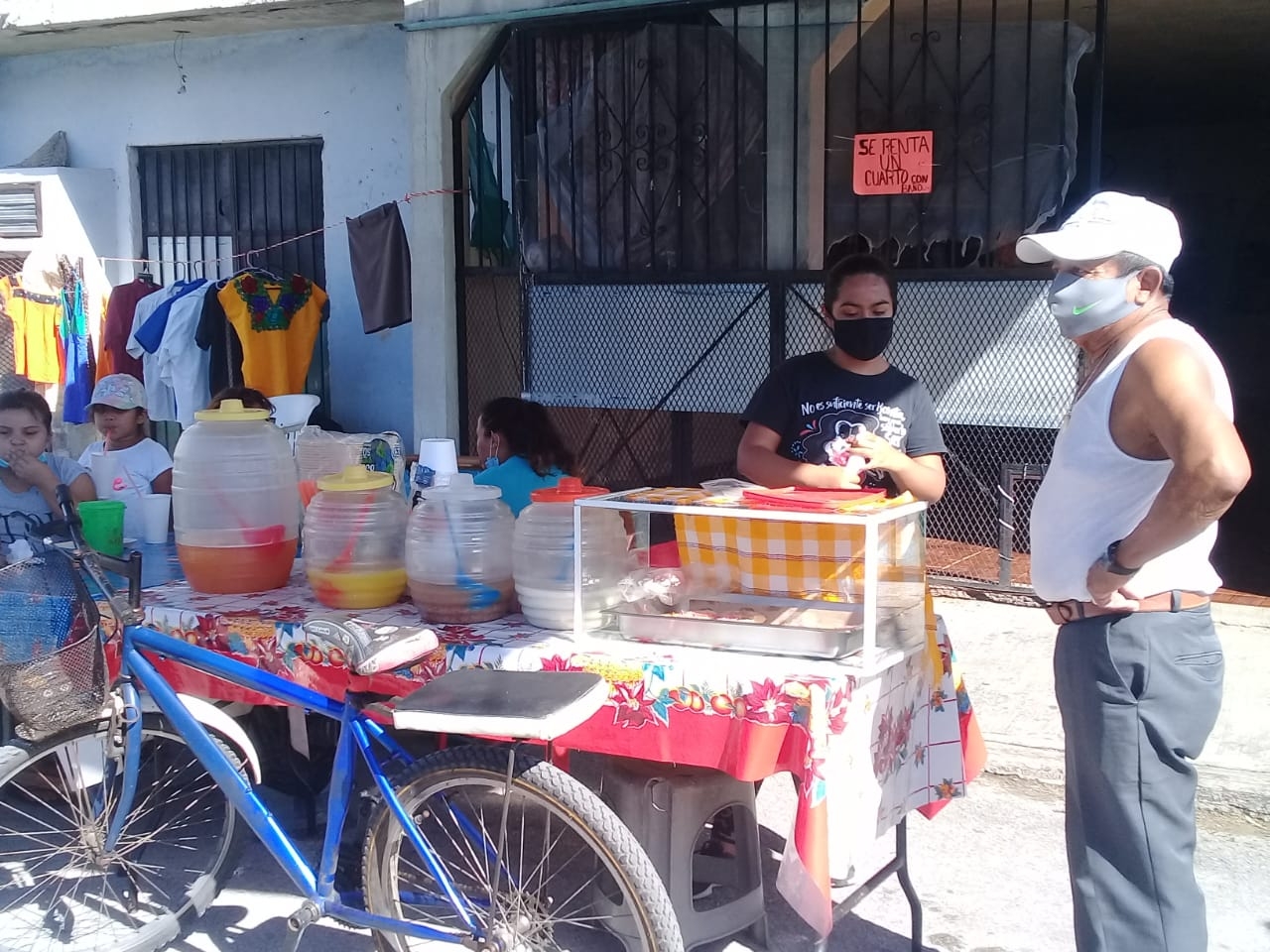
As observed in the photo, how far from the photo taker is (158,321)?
267 inches

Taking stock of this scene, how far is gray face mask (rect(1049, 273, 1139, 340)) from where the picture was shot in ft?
7.32

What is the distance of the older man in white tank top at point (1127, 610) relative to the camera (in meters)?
2.20

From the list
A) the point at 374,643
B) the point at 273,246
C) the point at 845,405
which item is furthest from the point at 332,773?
the point at 273,246

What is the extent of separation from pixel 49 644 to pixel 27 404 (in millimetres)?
1576

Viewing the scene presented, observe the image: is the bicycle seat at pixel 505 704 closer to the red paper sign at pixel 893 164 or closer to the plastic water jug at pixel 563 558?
→ the plastic water jug at pixel 563 558

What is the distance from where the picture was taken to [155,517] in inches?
156

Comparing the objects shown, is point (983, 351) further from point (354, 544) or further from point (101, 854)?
point (101, 854)

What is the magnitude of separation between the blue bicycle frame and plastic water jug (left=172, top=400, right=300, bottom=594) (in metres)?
Answer: 0.42

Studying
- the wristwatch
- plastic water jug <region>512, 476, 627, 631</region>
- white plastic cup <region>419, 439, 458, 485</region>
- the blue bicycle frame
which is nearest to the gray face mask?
the wristwatch

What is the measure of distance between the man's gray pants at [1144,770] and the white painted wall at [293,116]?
5292 mm

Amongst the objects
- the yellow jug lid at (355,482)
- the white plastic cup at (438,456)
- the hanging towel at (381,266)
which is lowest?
the white plastic cup at (438,456)

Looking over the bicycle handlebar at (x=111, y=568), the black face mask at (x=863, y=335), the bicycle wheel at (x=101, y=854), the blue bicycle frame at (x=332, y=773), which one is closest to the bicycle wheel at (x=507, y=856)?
the blue bicycle frame at (x=332, y=773)

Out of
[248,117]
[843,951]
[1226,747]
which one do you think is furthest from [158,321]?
[1226,747]

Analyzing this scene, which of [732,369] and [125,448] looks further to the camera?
[732,369]
